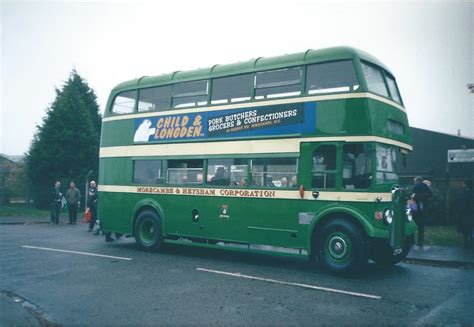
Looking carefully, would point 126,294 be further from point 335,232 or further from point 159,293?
point 335,232

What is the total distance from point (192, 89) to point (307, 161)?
3.85m

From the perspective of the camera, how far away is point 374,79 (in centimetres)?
874

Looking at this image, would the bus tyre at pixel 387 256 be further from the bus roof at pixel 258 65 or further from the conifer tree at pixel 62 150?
the conifer tree at pixel 62 150

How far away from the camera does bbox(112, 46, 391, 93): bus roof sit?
→ 8539 mm

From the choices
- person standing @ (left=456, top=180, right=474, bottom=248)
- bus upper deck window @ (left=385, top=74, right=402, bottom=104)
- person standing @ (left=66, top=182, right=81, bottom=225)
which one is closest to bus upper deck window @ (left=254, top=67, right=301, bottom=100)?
bus upper deck window @ (left=385, top=74, right=402, bottom=104)

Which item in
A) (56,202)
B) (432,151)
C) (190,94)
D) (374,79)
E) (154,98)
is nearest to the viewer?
(374,79)

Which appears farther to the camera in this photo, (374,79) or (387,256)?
(387,256)

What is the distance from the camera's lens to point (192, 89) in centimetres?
1080

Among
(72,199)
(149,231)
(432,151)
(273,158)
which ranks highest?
(432,151)

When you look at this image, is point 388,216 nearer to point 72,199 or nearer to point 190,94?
point 190,94

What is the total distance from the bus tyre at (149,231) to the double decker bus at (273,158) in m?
0.03

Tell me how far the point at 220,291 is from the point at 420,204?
7.56 metres

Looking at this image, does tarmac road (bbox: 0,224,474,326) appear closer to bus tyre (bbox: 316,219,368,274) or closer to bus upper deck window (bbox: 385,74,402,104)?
bus tyre (bbox: 316,219,368,274)

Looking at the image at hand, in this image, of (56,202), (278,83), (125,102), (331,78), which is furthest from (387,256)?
(56,202)
